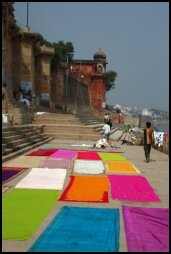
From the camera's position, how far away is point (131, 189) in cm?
898

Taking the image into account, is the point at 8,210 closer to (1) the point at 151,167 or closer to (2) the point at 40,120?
(1) the point at 151,167

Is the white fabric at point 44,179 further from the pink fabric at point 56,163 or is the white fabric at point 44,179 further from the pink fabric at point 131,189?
the pink fabric at point 131,189

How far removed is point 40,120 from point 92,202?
813 inches

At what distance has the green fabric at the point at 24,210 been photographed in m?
5.46

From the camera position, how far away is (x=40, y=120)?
2783 centimetres

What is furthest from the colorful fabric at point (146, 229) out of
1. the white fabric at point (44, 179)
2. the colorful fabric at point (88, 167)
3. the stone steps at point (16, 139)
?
the stone steps at point (16, 139)

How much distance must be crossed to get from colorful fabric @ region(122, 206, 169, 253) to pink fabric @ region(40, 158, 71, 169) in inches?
212

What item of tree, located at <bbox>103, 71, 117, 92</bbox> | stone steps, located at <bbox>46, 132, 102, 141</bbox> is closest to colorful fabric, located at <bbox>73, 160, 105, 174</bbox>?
stone steps, located at <bbox>46, 132, 102, 141</bbox>

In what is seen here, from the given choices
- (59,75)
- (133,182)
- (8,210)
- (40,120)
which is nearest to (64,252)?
(8,210)

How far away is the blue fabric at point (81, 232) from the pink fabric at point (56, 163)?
5.43m

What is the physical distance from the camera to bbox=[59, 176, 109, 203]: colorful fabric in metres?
7.72

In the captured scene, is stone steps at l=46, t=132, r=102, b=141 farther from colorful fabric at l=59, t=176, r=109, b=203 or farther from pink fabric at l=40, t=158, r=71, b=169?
colorful fabric at l=59, t=176, r=109, b=203

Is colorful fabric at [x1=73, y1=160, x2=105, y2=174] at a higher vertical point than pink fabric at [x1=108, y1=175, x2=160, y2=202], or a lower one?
higher

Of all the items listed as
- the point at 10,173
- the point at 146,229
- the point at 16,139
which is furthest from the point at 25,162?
the point at 146,229
